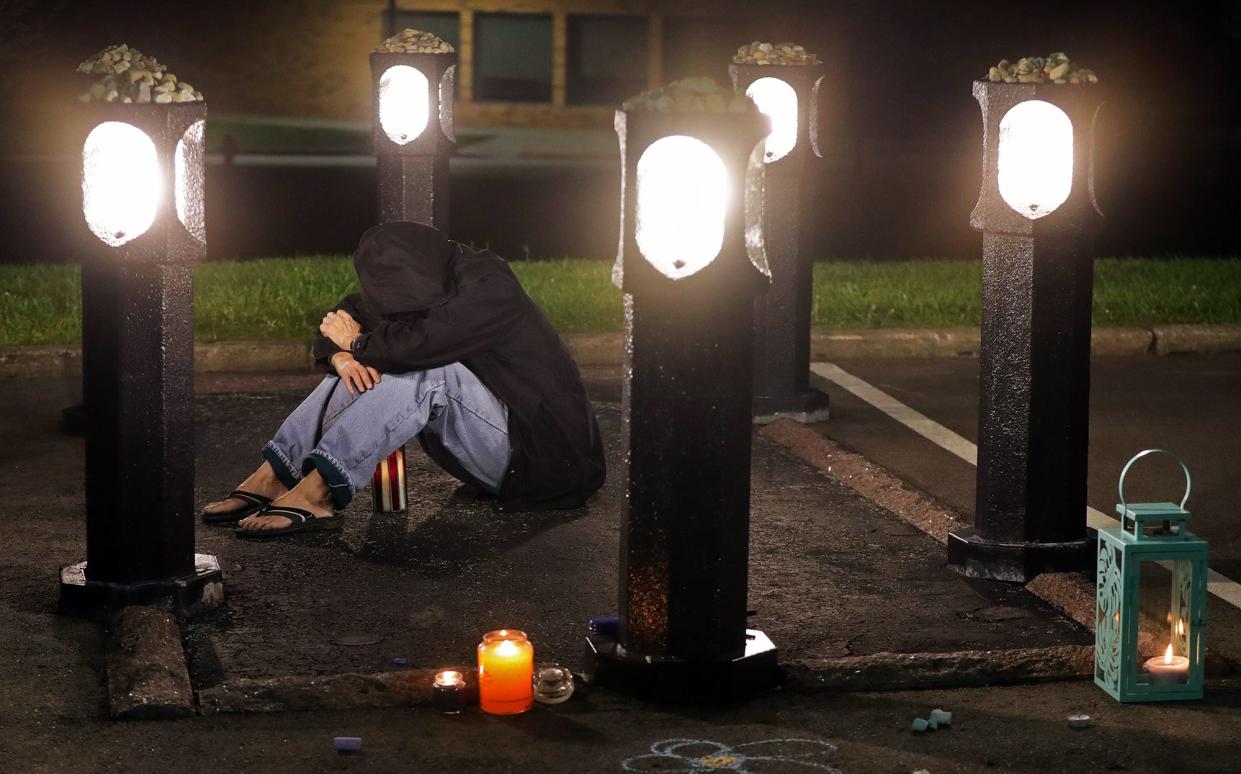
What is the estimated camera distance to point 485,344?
6566 mm

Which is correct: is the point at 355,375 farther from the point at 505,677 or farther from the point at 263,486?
the point at 505,677

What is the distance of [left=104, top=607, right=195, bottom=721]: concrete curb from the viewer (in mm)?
4781

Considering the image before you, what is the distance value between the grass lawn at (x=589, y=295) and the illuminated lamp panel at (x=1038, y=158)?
4631 millimetres

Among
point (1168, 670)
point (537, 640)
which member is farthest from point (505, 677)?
point (1168, 670)

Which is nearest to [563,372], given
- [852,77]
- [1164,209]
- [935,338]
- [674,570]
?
[674,570]

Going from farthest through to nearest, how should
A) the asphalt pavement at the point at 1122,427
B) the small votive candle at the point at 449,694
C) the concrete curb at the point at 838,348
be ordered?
1. the concrete curb at the point at 838,348
2. the asphalt pavement at the point at 1122,427
3. the small votive candle at the point at 449,694

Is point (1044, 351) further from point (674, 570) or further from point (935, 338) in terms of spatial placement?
point (935, 338)

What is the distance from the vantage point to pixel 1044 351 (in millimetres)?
5957

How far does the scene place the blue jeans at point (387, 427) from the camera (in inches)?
256

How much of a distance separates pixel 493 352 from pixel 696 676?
6.67 ft

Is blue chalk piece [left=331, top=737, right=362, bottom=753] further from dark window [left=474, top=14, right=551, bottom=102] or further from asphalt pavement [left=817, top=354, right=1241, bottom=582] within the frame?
dark window [left=474, top=14, right=551, bottom=102]

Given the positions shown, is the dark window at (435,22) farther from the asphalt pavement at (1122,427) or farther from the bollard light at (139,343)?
the bollard light at (139,343)

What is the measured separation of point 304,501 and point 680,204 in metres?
2.34

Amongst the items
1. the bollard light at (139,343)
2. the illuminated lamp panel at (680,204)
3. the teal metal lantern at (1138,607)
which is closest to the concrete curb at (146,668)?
the bollard light at (139,343)
